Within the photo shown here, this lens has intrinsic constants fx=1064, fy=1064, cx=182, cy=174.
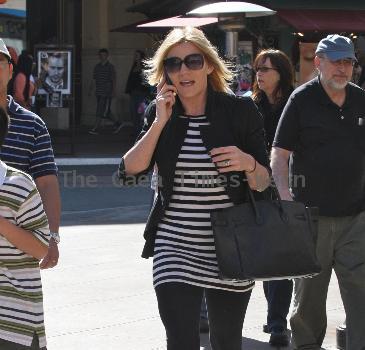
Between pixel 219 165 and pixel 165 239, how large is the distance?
42 cm

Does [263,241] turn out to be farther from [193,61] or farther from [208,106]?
[193,61]

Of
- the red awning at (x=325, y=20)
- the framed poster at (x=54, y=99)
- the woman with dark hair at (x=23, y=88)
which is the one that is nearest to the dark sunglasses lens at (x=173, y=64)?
the woman with dark hair at (x=23, y=88)

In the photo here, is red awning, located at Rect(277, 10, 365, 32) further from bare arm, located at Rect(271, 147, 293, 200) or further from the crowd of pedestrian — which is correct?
bare arm, located at Rect(271, 147, 293, 200)

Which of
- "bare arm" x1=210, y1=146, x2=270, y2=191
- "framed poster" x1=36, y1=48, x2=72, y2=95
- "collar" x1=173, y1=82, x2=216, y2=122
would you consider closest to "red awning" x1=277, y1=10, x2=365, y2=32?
"framed poster" x1=36, y1=48, x2=72, y2=95

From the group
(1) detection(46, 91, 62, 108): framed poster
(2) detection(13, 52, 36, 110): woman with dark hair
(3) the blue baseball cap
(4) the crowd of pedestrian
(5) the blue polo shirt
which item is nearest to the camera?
(4) the crowd of pedestrian

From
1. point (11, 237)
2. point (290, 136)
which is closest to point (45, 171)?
point (11, 237)

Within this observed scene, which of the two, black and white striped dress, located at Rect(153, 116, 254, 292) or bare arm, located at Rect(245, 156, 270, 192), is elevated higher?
bare arm, located at Rect(245, 156, 270, 192)

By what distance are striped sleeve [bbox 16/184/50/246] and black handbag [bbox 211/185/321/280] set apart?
0.89 meters

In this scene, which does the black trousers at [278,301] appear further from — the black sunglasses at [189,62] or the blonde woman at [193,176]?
the black sunglasses at [189,62]

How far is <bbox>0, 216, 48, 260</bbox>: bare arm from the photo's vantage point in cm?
388

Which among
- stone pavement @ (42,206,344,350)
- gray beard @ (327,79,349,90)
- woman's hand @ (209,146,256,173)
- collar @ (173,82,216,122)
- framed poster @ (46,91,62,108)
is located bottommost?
stone pavement @ (42,206,344,350)

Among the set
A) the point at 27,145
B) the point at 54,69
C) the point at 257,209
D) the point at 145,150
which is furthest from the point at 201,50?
the point at 54,69

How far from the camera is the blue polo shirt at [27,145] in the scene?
4793 mm

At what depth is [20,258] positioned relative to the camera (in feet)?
13.1
